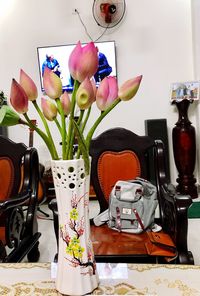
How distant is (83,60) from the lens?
2.38 feet

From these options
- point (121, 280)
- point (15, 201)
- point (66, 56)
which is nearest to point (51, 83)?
point (121, 280)

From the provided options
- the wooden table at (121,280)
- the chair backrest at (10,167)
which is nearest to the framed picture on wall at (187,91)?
the chair backrest at (10,167)

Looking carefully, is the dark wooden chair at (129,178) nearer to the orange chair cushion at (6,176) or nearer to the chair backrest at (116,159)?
the chair backrest at (116,159)

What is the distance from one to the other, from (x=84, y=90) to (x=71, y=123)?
89 mm

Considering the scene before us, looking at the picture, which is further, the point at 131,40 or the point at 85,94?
the point at 131,40

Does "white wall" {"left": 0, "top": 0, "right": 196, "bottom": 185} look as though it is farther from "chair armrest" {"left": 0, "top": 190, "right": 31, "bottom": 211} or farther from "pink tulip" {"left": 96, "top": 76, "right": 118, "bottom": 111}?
"pink tulip" {"left": 96, "top": 76, "right": 118, "bottom": 111}

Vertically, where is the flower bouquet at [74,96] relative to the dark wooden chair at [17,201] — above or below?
above

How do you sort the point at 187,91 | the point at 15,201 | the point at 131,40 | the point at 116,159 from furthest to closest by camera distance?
the point at 131,40 → the point at 187,91 → the point at 116,159 → the point at 15,201

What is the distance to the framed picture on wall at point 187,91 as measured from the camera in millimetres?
3863

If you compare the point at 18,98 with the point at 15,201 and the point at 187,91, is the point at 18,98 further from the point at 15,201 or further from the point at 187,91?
the point at 187,91

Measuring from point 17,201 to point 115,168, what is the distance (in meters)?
0.69

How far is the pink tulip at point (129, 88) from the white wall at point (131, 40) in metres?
3.34

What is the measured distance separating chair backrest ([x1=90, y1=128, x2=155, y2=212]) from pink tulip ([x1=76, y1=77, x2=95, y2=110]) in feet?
3.91

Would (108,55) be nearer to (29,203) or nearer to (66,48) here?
(66,48)
